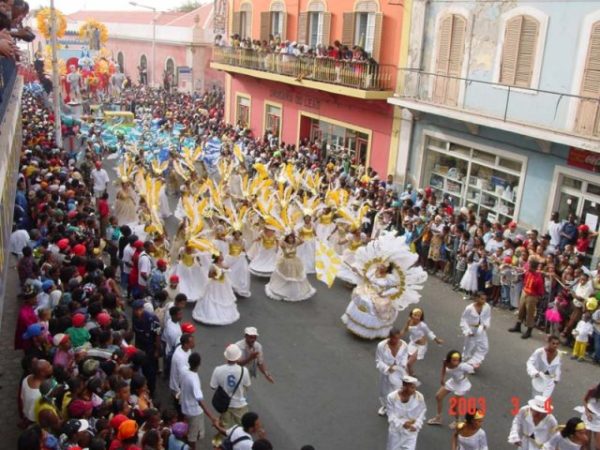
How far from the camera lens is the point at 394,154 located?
1869 cm

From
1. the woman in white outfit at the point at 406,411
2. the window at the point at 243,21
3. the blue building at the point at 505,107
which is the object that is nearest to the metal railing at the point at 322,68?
the blue building at the point at 505,107

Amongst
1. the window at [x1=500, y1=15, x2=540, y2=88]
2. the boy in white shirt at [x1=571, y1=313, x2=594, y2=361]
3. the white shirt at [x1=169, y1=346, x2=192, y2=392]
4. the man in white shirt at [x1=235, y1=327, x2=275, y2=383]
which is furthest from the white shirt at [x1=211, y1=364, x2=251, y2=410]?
the window at [x1=500, y1=15, x2=540, y2=88]

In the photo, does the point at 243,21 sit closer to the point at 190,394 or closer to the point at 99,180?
the point at 99,180

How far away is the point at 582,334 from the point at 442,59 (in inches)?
355

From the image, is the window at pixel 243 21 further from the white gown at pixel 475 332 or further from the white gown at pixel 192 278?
the white gown at pixel 475 332

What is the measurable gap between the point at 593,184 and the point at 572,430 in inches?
304

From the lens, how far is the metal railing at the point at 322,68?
1850 centimetres

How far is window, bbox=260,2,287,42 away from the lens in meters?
24.1

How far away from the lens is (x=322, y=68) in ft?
66.1

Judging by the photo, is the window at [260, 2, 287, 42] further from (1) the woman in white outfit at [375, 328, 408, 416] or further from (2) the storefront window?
(1) the woman in white outfit at [375, 328, 408, 416]

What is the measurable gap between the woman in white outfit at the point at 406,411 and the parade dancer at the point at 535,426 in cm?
104

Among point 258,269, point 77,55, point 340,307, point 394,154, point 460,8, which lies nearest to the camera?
point 340,307

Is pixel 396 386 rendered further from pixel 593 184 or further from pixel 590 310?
pixel 593 184

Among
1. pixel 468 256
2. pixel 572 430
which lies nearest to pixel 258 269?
pixel 468 256
